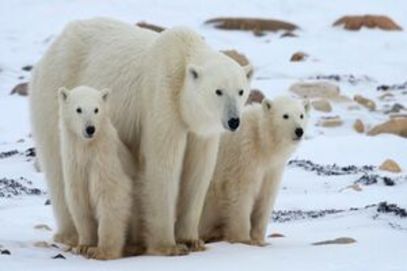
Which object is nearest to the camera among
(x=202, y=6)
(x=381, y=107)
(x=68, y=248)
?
(x=68, y=248)

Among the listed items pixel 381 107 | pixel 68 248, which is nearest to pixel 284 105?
pixel 68 248

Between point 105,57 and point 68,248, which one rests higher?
point 105,57

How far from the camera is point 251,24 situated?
2641cm

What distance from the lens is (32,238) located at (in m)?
6.90

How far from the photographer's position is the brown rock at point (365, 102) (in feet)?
57.5

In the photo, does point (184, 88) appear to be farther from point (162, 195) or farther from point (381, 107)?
point (381, 107)

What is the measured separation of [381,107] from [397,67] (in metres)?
4.52

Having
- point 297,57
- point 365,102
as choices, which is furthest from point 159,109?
point 297,57

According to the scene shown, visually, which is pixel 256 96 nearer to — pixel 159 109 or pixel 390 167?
pixel 390 167

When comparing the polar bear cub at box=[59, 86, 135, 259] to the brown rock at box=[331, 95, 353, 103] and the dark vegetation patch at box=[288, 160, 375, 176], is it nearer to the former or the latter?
the dark vegetation patch at box=[288, 160, 375, 176]

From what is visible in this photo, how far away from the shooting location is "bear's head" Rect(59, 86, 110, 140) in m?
5.82

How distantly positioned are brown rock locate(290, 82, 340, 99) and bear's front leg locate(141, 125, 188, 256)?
1173cm

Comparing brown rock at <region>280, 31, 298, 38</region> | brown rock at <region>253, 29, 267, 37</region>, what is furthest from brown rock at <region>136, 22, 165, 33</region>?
brown rock at <region>280, 31, 298, 38</region>

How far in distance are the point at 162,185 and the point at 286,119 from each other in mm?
1360
